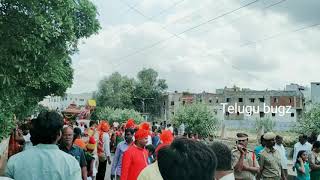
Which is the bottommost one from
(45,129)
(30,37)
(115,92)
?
(45,129)

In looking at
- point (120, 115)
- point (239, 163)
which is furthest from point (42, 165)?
point (120, 115)

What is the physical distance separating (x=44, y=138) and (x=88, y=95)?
15860 cm

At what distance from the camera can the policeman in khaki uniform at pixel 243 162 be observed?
6613mm

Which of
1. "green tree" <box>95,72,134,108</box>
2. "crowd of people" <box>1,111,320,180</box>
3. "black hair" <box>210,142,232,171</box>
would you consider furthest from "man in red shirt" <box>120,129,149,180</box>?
"green tree" <box>95,72,134,108</box>

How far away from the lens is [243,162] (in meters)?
6.66

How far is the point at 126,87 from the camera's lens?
3595 inches

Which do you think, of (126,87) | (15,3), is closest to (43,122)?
(15,3)

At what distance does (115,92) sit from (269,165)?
83.6 m

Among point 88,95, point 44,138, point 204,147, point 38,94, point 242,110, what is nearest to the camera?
point 204,147

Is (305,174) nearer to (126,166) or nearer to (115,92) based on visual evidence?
(126,166)

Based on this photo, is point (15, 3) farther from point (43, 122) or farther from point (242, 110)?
point (242, 110)

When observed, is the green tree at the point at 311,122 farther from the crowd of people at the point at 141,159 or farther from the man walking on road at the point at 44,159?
the man walking on road at the point at 44,159

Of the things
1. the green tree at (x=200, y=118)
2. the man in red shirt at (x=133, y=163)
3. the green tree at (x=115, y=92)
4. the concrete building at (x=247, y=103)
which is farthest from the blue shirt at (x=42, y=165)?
the green tree at (x=115, y=92)

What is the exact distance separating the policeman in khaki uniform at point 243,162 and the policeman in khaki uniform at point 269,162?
2.28ft
